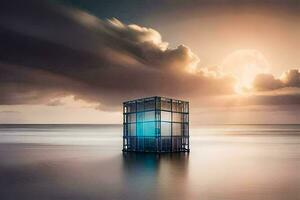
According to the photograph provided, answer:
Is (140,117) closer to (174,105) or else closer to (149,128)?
(149,128)

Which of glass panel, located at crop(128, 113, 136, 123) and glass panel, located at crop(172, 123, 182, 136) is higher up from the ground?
glass panel, located at crop(128, 113, 136, 123)

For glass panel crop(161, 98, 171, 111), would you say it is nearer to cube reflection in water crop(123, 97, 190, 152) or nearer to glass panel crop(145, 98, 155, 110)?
cube reflection in water crop(123, 97, 190, 152)

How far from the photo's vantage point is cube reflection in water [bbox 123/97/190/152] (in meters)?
60.1

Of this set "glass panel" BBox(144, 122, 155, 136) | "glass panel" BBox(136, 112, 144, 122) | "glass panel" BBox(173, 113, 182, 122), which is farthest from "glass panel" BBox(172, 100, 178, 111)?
"glass panel" BBox(136, 112, 144, 122)

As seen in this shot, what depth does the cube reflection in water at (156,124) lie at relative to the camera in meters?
60.1

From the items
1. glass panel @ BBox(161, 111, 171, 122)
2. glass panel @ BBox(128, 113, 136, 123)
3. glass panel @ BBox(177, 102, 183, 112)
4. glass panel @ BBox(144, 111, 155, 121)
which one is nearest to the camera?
glass panel @ BBox(161, 111, 171, 122)

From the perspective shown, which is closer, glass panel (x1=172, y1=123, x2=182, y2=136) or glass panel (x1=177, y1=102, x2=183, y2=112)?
glass panel (x1=172, y1=123, x2=182, y2=136)

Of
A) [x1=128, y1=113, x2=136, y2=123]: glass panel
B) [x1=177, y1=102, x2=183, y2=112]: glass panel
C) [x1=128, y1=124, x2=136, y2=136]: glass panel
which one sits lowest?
[x1=128, y1=124, x2=136, y2=136]: glass panel

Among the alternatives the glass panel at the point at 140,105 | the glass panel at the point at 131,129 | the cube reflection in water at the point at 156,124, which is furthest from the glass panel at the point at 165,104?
the glass panel at the point at 131,129

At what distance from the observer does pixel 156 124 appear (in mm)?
59812

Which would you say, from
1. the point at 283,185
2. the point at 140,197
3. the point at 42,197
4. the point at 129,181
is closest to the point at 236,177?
the point at 283,185

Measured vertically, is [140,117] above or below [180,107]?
below

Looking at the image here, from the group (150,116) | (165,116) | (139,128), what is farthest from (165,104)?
(139,128)

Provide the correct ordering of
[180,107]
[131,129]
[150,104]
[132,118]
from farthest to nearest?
[131,129]
[132,118]
[180,107]
[150,104]
